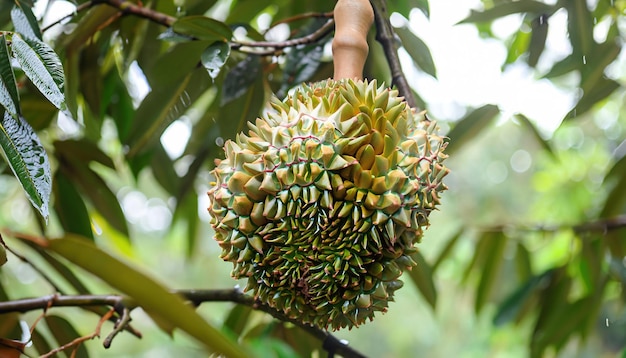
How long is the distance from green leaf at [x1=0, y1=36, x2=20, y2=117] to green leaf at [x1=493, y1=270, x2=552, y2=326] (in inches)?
48.4

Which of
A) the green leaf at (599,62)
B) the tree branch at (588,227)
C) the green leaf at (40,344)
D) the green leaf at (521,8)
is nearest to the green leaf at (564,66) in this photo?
the green leaf at (599,62)

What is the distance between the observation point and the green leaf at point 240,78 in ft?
3.44

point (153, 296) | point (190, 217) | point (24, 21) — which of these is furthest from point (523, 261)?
point (153, 296)

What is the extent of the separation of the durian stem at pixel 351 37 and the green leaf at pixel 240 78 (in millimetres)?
357

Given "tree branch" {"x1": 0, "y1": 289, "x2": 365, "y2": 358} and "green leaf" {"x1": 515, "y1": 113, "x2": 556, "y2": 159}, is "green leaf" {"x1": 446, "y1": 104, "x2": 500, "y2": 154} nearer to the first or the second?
"green leaf" {"x1": 515, "y1": 113, "x2": 556, "y2": 159}

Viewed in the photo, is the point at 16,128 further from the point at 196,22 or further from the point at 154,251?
the point at 154,251

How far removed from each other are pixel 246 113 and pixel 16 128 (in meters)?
0.49

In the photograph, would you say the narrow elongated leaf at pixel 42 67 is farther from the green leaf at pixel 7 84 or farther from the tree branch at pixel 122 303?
the tree branch at pixel 122 303

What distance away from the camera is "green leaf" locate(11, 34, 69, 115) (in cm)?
62

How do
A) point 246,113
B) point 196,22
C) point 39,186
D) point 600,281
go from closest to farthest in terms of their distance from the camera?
point 39,186, point 196,22, point 246,113, point 600,281

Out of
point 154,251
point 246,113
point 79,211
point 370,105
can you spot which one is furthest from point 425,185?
point 154,251

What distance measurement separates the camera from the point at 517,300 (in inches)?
61.7

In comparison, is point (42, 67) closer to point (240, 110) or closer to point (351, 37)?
point (351, 37)

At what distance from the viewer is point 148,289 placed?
0.40 meters
